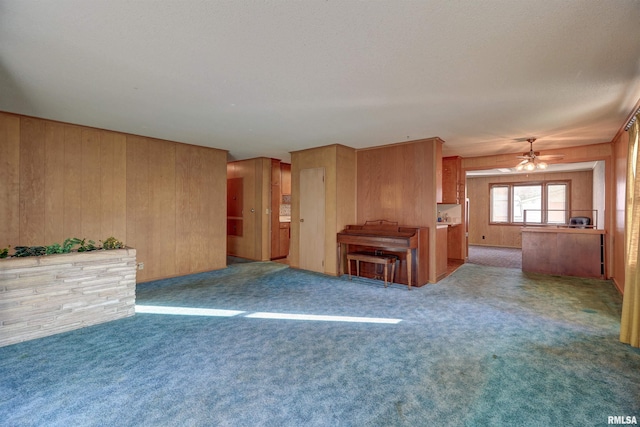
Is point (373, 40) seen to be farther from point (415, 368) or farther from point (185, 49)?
point (415, 368)

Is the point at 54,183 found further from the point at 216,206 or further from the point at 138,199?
the point at 216,206

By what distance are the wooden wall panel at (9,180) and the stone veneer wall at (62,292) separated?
150cm

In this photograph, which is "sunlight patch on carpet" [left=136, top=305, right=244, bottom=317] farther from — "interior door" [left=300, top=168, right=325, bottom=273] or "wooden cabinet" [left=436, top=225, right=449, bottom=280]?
"wooden cabinet" [left=436, top=225, right=449, bottom=280]

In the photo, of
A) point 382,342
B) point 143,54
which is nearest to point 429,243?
point 382,342

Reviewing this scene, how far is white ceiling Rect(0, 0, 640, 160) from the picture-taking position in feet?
5.93

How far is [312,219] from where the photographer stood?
19.1 ft

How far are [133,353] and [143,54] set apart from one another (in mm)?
2423

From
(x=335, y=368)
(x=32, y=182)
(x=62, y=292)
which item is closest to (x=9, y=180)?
(x=32, y=182)

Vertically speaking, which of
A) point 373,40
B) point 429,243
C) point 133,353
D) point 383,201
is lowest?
point 133,353

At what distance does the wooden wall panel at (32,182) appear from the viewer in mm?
3863

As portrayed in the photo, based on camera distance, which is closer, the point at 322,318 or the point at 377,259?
the point at 322,318

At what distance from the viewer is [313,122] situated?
13.3 ft

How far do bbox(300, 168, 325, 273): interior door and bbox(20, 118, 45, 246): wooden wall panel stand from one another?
3917mm

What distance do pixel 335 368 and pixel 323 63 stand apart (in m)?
2.40
